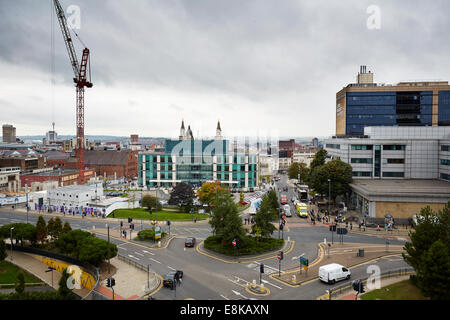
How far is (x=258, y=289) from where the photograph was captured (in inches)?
996

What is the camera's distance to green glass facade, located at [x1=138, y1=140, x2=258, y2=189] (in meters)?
96.5

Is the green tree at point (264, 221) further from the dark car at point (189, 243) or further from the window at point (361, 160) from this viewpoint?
the window at point (361, 160)

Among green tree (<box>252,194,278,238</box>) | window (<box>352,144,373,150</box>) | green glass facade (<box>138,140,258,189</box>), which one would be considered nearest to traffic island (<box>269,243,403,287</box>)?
green tree (<box>252,194,278,238</box>)

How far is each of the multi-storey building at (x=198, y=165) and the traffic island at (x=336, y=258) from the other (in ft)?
194

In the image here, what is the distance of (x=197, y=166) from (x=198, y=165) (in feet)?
1.55

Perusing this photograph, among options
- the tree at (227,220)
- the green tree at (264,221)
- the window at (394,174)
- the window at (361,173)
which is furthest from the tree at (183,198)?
the window at (394,174)

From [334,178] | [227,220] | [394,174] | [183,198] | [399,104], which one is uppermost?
[399,104]

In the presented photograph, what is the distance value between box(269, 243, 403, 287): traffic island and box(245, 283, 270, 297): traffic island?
2328 mm

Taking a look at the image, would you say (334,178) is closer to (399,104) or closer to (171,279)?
(171,279)

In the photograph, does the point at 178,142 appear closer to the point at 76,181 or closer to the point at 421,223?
the point at 76,181

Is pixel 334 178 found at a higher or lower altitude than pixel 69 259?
higher

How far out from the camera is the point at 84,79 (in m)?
87.6

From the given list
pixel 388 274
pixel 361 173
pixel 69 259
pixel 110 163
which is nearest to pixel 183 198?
pixel 69 259
